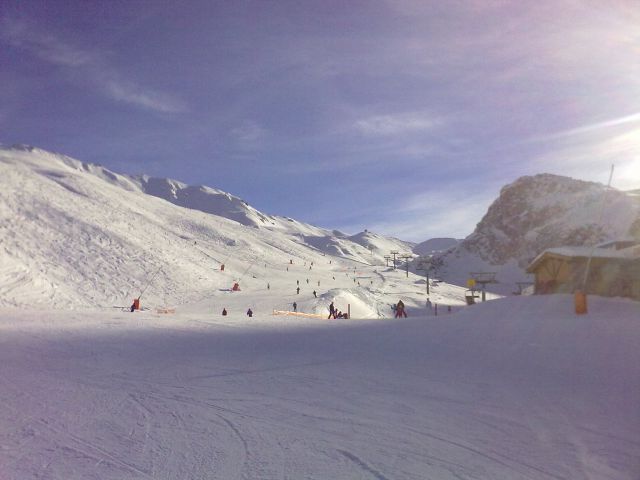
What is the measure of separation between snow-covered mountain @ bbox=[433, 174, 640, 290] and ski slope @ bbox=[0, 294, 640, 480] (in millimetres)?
111671

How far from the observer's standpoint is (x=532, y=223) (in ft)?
466

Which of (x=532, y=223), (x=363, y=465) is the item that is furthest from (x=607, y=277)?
(x=532, y=223)

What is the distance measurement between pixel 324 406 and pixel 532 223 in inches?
5965

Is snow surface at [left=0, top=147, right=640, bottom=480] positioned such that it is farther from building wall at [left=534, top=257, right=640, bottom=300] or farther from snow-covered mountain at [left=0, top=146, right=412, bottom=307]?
snow-covered mountain at [left=0, top=146, right=412, bottom=307]

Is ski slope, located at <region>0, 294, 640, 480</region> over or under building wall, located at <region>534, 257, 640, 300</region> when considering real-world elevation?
under

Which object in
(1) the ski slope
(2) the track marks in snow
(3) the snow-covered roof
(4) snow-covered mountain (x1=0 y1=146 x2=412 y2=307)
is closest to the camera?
(2) the track marks in snow

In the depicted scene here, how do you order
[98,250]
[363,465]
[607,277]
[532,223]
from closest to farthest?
[363,465] → [607,277] → [98,250] → [532,223]

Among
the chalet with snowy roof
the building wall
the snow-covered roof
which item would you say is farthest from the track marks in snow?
the building wall

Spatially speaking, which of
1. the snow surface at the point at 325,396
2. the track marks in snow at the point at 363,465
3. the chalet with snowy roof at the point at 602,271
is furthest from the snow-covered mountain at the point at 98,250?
the track marks in snow at the point at 363,465

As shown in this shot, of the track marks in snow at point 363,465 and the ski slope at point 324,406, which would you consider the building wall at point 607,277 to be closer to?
the ski slope at point 324,406

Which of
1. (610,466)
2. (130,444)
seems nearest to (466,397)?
(610,466)

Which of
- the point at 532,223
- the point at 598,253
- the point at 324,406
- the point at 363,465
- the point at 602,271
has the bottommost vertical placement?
the point at 363,465

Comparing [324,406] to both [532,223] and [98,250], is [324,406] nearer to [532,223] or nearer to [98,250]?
[98,250]

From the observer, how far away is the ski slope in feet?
15.8
